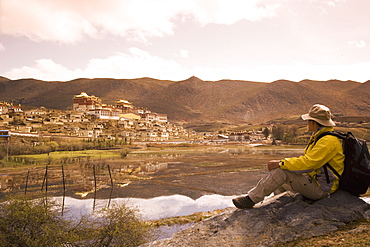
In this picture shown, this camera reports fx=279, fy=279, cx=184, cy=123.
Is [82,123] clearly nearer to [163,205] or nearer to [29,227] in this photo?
[163,205]

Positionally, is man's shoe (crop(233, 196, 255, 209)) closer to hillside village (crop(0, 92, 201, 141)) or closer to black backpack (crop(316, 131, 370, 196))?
black backpack (crop(316, 131, 370, 196))

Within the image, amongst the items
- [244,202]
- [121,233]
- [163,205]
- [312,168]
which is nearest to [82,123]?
[163,205]

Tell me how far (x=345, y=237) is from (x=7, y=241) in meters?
Answer: 5.89

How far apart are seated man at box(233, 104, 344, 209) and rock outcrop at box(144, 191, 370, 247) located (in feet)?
0.72

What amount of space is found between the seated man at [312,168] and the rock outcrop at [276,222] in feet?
0.72

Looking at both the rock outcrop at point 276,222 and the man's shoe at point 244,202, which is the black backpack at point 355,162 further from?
the man's shoe at point 244,202

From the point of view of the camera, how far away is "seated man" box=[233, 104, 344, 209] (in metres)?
4.57

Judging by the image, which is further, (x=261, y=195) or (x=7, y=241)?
(x=7, y=241)

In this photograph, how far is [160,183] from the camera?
20109 mm

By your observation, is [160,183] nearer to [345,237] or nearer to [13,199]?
[13,199]

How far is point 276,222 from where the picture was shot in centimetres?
481

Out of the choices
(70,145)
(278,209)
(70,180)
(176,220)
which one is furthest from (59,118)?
(278,209)

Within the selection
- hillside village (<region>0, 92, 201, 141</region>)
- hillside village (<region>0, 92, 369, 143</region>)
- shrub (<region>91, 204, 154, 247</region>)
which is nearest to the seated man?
shrub (<region>91, 204, 154, 247</region>)

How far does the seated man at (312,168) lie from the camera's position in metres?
4.57
